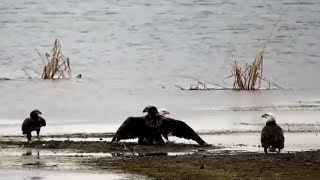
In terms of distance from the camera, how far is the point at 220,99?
82.7 feet

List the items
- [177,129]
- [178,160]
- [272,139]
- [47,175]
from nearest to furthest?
[47,175], [178,160], [272,139], [177,129]

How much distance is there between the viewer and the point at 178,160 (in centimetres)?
1442

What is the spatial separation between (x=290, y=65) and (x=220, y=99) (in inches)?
423

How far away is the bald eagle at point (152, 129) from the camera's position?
54.6 feet

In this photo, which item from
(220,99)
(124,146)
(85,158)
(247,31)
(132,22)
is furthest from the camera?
(132,22)

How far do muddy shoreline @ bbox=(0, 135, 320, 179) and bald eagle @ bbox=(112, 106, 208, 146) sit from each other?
15cm

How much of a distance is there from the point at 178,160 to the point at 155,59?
2372 cm

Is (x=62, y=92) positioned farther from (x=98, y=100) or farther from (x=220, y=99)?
(x=220, y=99)

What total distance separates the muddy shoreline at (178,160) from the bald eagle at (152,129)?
147mm

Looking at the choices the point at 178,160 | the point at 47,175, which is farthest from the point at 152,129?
the point at 47,175

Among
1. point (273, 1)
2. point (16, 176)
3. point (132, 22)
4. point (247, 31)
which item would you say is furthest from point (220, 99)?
point (273, 1)

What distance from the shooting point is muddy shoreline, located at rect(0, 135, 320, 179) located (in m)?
13.2

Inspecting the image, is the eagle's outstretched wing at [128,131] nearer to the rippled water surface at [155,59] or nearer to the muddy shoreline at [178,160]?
the muddy shoreline at [178,160]

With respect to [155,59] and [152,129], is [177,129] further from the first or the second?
[155,59]
